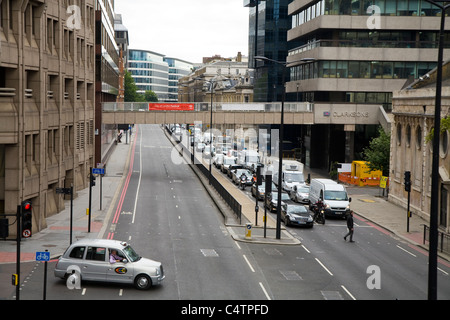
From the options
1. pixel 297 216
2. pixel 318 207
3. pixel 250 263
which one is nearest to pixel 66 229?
pixel 250 263

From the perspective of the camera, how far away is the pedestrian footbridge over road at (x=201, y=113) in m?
63.2

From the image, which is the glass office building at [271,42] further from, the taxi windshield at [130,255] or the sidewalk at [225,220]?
the taxi windshield at [130,255]

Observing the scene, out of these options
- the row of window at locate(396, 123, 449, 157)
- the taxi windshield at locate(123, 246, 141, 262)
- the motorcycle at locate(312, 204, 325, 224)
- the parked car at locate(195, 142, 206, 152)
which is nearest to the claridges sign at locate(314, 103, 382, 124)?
the row of window at locate(396, 123, 449, 157)

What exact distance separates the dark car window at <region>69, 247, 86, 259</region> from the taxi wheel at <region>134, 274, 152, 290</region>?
7.24ft

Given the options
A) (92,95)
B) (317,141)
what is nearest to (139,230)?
(92,95)

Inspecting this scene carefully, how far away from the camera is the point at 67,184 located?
158 ft

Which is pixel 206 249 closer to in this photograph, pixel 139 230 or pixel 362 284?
pixel 139 230

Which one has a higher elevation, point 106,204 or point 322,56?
point 322,56

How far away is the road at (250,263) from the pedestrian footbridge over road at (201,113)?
1878 centimetres

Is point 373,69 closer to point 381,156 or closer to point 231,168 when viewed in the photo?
point 381,156

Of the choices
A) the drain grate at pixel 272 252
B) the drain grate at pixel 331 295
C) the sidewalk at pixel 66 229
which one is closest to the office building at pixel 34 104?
the sidewalk at pixel 66 229

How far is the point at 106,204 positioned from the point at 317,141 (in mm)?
40129

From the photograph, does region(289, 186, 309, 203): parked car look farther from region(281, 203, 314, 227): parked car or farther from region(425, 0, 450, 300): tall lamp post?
region(425, 0, 450, 300): tall lamp post

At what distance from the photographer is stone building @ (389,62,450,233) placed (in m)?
37.9
